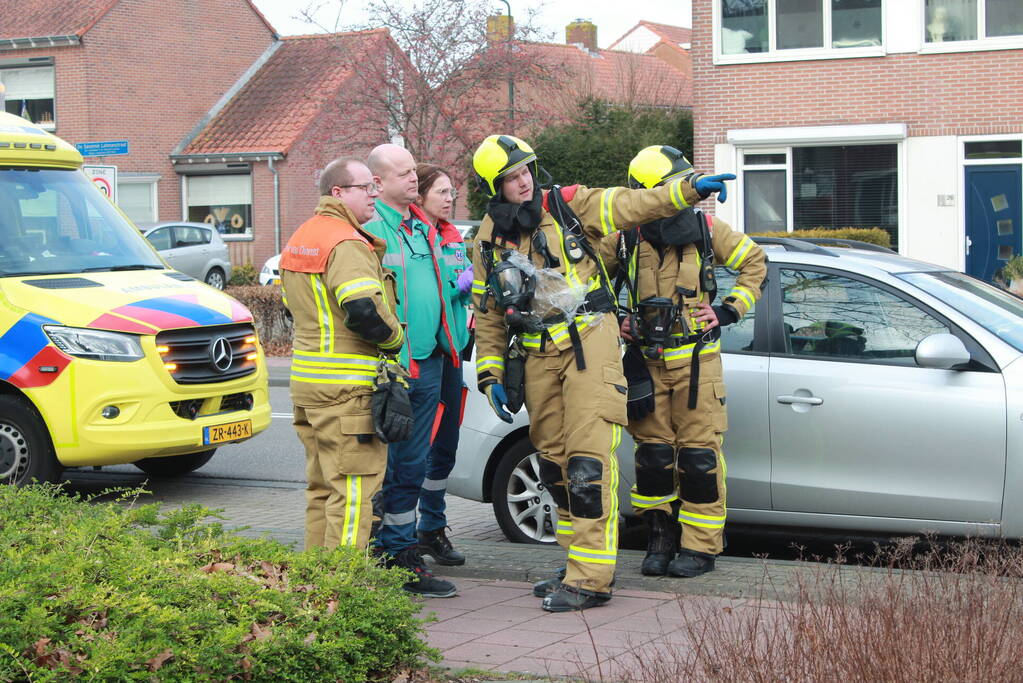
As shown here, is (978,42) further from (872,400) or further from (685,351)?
(685,351)

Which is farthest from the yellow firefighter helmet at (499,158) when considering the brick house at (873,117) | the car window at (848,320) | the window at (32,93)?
the window at (32,93)

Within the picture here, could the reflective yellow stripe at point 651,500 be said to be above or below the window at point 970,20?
below

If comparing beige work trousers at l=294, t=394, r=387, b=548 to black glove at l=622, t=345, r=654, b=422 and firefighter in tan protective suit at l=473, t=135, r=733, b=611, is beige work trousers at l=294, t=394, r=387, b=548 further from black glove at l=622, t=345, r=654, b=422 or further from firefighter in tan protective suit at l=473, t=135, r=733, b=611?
black glove at l=622, t=345, r=654, b=422

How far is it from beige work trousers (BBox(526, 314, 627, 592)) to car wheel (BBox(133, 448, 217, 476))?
4.97 meters

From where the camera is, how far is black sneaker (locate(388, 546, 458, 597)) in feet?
19.2

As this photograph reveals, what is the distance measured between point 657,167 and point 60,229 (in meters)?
4.95

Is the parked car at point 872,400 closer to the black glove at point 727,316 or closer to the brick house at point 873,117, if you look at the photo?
the black glove at point 727,316

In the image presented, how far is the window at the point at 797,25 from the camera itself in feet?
75.4

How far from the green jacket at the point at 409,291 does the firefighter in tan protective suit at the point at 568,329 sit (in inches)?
13.8

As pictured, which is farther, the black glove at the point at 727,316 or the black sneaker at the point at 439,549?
the black sneaker at the point at 439,549

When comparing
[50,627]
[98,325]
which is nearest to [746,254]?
[50,627]

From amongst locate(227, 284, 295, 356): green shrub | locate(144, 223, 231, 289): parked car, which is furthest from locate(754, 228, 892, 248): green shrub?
locate(144, 223, 231, 289): parked car

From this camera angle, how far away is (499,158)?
18.4 ft

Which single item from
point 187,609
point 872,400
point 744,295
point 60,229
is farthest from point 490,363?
point 60,229
